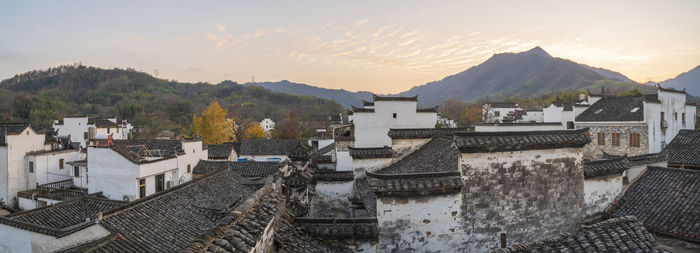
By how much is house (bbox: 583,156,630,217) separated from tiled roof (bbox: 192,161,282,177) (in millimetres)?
17401

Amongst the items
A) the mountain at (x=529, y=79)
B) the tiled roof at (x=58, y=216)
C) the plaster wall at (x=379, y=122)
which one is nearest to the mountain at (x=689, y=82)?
the mountain at (x=529, y=79)

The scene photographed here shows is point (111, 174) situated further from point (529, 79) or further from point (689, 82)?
point (689, 82)

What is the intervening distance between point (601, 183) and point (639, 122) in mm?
18682

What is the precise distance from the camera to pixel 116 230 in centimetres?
832

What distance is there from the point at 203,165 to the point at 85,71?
12380 centimetres

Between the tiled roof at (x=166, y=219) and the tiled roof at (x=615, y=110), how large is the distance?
1003 inches

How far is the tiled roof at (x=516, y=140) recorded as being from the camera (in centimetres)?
655

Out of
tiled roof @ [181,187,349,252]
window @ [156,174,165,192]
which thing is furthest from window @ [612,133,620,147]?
window @ [156,174,165,192]

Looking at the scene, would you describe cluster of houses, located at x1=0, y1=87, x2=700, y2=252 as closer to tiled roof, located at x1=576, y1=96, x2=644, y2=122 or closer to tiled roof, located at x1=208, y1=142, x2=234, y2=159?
tiled roof, located at x1=576, y1=96, x2=644, y2=122

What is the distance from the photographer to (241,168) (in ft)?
75.3

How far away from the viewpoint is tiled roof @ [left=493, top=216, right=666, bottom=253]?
393cm

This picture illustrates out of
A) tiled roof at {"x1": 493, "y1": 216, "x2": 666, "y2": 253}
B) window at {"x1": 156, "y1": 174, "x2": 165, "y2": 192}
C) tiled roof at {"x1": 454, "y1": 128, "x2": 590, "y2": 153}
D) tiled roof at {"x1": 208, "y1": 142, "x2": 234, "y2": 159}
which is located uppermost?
tiled roof at {"x1": 454, "y1": 128, "x2": 590, "y2": 153}

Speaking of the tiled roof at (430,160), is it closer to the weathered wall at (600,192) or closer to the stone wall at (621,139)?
the weathered wall at (600,192)

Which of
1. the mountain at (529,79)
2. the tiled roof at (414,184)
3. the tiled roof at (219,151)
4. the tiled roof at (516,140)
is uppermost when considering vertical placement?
the mountain at (529,79)
